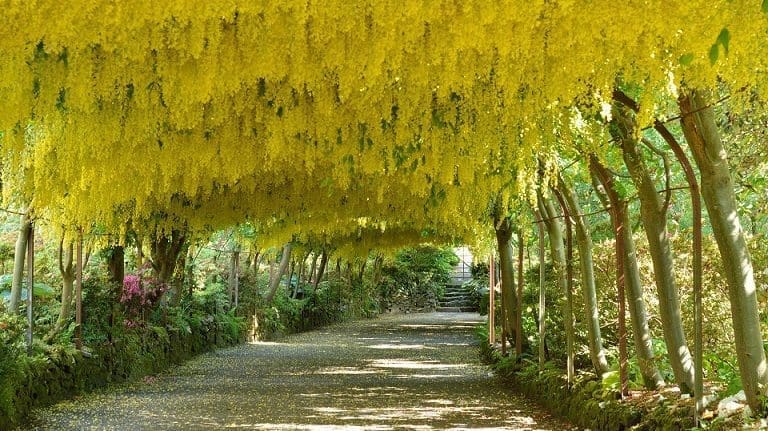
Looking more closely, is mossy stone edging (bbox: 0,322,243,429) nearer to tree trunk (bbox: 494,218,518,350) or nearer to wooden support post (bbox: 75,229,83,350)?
wooden support post (bbox: 75,229,83,350)

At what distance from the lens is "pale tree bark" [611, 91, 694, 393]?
5.08m

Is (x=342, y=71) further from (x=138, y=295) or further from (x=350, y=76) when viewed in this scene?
(x=138, y=295)

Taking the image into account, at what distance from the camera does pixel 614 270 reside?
809cm

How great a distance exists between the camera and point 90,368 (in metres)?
8.92

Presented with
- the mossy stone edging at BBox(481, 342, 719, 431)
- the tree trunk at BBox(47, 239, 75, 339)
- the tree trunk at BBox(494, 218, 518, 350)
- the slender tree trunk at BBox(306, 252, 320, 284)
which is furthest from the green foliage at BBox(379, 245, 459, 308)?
the tree trunk at BBox(47, 239, 75, 339)

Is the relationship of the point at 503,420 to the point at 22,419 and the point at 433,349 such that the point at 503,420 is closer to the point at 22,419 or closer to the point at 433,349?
the point at 22,419

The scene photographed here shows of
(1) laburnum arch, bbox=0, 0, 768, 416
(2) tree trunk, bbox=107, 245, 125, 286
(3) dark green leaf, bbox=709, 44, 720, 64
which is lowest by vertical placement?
(2) tree trunk, bbox=107, 245, 125, 286

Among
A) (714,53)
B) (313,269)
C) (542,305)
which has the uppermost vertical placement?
(714,53)

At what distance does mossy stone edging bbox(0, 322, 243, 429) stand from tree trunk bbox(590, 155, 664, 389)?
4.42 metres

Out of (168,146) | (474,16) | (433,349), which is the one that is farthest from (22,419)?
(433,349)

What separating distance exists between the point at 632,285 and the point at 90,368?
5.76 meters

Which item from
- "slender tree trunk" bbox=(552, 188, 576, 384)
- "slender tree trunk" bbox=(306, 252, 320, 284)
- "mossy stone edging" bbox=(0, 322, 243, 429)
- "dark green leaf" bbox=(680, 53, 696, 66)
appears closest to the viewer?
"dark green leaf" bbox=(680, 53, 696, 66)

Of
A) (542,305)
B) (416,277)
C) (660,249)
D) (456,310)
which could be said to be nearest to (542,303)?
(542,305)

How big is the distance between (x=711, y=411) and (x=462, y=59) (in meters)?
2.23
